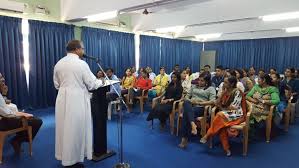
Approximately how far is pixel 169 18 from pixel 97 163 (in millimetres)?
5078

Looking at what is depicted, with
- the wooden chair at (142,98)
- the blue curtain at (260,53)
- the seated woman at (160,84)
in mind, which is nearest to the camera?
the wooden chair at (142,98)

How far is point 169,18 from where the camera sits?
691 cm

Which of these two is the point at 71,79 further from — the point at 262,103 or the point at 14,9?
the point at 14,9

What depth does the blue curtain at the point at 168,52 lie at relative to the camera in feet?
28.3

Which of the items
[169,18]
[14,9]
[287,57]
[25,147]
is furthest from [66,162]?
[287,57]

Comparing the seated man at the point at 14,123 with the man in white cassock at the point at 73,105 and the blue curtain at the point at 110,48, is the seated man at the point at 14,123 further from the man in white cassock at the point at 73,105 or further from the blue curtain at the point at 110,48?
the blue curtain at the point at 110,48

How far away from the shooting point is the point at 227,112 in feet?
11.1

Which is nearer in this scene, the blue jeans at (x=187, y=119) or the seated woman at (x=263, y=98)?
the blue jeans at (x=187, y=119)

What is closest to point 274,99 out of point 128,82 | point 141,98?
point 141,98

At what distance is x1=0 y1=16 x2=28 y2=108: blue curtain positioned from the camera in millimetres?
5145

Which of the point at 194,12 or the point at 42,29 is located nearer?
the point at 42,29

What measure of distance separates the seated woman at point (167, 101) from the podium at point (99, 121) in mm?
1362

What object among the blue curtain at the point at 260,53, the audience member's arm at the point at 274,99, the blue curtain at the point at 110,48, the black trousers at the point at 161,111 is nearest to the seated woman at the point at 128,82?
the blue curtain at the point at 110,48

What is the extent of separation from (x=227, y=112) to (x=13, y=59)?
4747 mm
